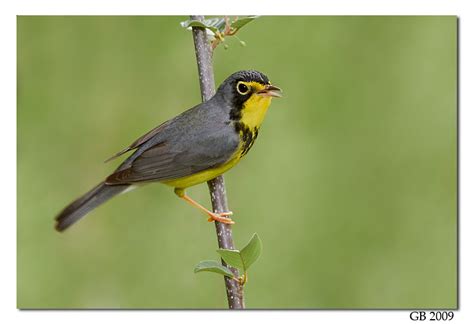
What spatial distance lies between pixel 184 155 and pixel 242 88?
0.38 m

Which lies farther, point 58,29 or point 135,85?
point 135,85

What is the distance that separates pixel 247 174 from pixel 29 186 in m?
1.19

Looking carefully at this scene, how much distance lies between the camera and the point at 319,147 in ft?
15.8

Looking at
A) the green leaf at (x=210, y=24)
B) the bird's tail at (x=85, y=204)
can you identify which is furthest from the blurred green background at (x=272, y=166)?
the green leaf at (x=210, y=24)

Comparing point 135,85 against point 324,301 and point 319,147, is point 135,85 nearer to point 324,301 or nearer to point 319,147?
point 319,147

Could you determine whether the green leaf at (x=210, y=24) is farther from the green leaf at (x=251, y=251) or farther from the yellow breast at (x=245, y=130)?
the green leaf at (x=251, y=251)

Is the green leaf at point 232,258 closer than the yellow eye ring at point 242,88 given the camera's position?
Yes

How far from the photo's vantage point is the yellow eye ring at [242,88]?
339 centimetres

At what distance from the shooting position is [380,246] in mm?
4473

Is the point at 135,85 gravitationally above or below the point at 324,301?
above

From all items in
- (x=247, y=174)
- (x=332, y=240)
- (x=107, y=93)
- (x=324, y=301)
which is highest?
(x=107, y=93)

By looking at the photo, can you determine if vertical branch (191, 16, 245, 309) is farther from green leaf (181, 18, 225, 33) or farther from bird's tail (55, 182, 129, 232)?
bird's tail (55, 182, 129, 232)

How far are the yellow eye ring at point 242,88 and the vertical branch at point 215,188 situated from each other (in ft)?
0.35

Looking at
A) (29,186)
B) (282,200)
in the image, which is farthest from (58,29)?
(282,200)
